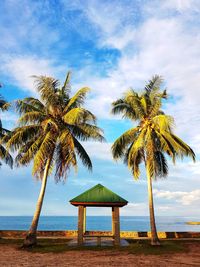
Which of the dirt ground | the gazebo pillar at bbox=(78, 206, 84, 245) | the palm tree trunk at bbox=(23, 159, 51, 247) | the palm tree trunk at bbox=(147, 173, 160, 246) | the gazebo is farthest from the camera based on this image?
the gazebo

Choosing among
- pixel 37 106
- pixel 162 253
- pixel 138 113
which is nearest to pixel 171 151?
pixel 138 113

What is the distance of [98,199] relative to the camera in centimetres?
2020

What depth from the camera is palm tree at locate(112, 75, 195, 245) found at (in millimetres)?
20469

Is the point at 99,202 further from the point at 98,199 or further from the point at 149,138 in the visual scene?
the point at 149,138

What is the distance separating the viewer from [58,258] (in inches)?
584

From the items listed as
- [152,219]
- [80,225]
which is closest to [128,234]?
[152,219]

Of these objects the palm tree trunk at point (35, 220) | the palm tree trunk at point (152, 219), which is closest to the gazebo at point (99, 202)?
the palm tree trunk at point (152, 219)

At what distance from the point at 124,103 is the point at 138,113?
Result: 5.95 feet

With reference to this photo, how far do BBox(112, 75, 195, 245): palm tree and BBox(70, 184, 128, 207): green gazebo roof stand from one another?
2.47 metres

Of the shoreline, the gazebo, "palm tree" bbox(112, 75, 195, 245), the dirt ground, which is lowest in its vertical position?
the dirt ground

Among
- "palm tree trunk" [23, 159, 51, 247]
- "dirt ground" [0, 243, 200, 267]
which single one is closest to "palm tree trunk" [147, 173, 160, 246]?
"dirt ground" [0, 243, 200, 267]

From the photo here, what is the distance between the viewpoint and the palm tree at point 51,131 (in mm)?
20062

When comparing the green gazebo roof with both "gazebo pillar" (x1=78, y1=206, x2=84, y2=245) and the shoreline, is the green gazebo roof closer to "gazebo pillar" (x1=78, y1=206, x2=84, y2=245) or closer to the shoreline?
"gazebo pillar" (x1=78, y1=206, x2=84, y2=245)

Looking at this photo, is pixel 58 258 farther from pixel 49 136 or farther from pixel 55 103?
pixel 55 103
